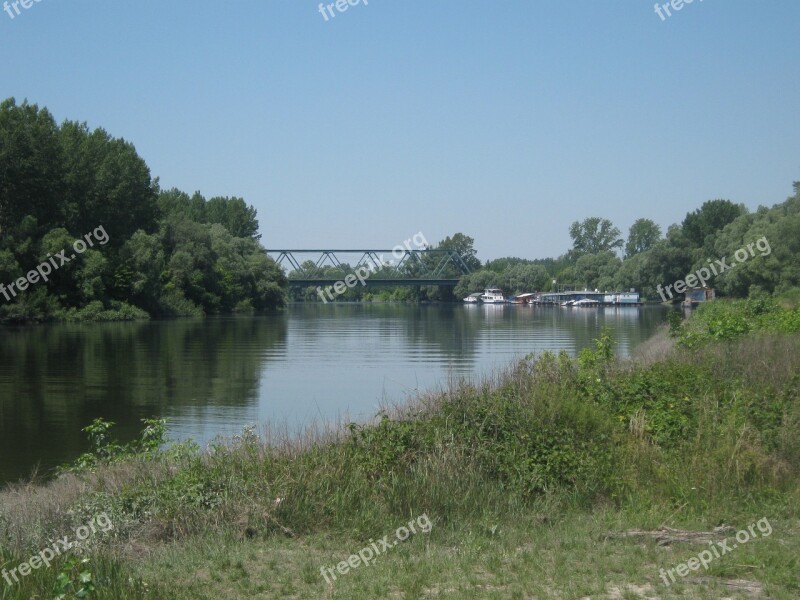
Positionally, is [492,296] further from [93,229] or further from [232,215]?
Result: [93,229]

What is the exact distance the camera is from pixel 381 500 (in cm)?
1106

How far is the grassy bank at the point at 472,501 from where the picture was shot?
7973 millimetres

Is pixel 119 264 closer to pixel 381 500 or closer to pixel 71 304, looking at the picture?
pixel 71 304

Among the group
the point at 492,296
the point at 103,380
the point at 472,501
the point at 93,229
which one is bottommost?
the point at 103,380

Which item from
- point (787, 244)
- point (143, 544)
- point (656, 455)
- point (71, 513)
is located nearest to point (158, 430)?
point (71, 513)

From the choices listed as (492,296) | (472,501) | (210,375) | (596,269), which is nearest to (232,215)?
(492,296)

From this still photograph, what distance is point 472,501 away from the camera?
11016mm

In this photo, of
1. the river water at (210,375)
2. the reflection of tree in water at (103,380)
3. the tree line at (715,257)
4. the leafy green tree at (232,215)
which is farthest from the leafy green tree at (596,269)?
the reflection of tree in water at (103,380)

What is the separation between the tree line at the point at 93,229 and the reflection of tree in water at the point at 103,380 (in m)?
13.6

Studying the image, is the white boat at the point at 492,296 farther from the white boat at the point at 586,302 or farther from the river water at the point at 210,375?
the river water at the point at 210,375

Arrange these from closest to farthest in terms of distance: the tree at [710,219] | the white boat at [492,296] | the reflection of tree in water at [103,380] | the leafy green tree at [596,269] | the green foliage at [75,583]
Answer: the green foliage at [75,583]
the reflection of tree in water at [103,380]
the tree at [710,219]
the leafy green tree at [596,269]
the white boat at [492,296]

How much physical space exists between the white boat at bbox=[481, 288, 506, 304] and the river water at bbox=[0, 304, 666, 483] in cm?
11941

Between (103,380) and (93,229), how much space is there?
189ft

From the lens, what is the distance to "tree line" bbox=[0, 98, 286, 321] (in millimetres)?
74812
